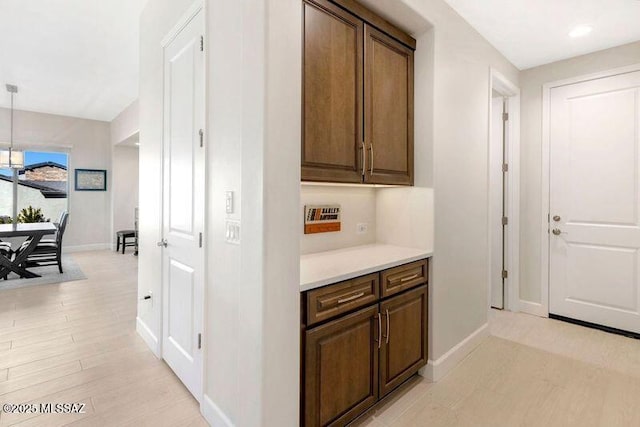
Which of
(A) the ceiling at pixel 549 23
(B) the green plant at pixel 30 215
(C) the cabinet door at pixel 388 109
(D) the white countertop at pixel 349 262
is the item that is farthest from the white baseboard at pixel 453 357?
(B) the green plant at pixel 30 215

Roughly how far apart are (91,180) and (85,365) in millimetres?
6033

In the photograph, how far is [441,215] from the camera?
2.30 meters

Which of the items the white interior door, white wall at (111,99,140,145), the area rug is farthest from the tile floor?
white wall at (111,99,140,145)

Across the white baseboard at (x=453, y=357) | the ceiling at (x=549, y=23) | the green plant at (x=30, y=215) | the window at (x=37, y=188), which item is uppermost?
the ceiling at (x=549, y=23)

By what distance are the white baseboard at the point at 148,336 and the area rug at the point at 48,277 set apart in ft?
8.51

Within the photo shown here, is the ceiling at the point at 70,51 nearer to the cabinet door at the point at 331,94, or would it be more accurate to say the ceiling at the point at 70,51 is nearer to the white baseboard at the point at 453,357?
the cabinet door at the point at 331,94

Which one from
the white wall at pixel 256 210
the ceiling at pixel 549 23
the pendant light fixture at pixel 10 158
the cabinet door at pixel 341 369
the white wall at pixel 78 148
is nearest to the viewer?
the white wall at pixel 256 210

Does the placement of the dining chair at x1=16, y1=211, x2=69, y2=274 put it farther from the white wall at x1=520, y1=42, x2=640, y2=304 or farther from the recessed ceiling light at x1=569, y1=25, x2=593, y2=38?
the recessed ceiling light at x1=569, y1=25, x2=593, y2=38

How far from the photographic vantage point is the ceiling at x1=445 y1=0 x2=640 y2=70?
2.33 meters

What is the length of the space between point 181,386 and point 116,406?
357mm

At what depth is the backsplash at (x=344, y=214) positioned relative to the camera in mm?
2092

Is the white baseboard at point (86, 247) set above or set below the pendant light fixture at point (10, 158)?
below

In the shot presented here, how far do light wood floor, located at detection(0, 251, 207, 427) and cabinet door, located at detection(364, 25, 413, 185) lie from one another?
6.04 feet

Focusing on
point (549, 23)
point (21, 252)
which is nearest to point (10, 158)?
point (21, 252)
